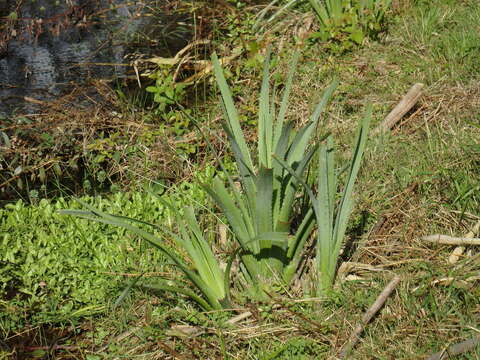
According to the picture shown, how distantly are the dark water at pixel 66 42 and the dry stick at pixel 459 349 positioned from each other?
3.33m

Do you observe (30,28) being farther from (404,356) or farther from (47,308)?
(404,356)

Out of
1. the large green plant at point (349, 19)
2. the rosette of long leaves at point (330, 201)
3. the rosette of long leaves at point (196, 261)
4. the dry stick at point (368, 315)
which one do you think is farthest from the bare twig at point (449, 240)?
the large green plant at point (349, 19)

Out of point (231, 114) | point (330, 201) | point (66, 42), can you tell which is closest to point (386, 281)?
point (330, 201)

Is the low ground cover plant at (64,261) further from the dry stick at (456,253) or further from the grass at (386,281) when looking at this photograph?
the dry stick at (456,253)

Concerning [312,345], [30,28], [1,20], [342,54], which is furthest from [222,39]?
[312,345]

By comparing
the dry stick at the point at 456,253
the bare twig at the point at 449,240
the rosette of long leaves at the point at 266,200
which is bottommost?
the dry stick at the point at 456,253

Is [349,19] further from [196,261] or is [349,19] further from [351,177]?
[196,261]

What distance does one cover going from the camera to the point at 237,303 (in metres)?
2.67

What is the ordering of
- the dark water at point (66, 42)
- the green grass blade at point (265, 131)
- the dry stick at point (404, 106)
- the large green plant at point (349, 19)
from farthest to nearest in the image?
the dark water at point (66, 42), the large green plant at point (349, 19), the dry stick at point (404, 106), the green grass blade at point (265, 131)

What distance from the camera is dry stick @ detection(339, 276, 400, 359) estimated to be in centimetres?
234

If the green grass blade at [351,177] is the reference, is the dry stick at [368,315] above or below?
below

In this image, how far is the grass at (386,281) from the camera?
2400mm

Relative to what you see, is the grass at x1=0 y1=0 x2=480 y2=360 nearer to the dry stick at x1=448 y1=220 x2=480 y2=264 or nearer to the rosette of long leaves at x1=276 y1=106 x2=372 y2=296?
the dry stick at x1=448 y1=220 x2=480 y2=264

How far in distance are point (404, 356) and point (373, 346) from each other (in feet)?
0.36
